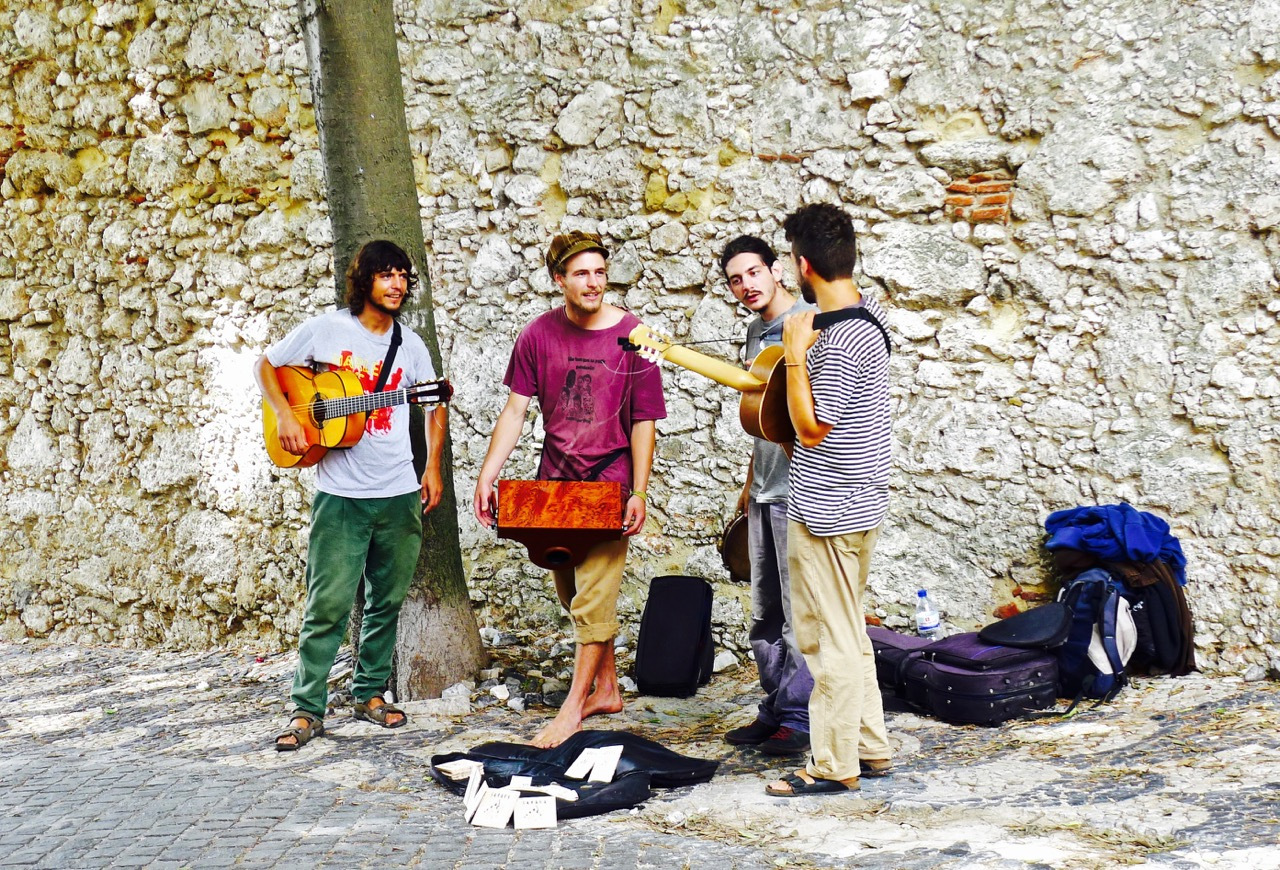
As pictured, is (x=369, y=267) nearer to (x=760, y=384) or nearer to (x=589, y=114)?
(x=760, y=384)

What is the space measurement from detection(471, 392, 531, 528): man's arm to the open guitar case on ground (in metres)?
0.87

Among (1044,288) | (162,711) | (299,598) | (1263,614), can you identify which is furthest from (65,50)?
(1263,614)

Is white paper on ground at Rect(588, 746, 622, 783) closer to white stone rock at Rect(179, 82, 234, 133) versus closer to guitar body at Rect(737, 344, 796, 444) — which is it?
guitar body at Rect(737, 344, 796, 444)

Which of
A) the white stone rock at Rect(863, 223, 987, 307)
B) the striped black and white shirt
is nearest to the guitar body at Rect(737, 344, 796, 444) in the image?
the striped black and white shirt

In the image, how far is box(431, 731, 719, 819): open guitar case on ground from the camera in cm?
336

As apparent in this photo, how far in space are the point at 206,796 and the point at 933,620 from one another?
9.94 feet

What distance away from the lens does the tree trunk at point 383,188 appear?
4578 mm

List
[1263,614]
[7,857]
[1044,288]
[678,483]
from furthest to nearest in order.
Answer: [678,483] < [1044,288] < [1263,614] < [7,857]

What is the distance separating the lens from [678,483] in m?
5.50

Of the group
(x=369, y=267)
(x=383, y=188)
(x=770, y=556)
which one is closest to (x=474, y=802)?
(x=770, y=556)

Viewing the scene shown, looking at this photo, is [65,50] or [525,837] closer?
[525,837]

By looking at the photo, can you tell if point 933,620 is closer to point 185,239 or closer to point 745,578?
point 745,578

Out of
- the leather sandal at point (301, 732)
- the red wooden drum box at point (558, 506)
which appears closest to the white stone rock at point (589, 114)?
the red wooden drum box at point (558, 506)

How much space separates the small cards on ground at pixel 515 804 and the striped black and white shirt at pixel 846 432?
1111 millimetres
